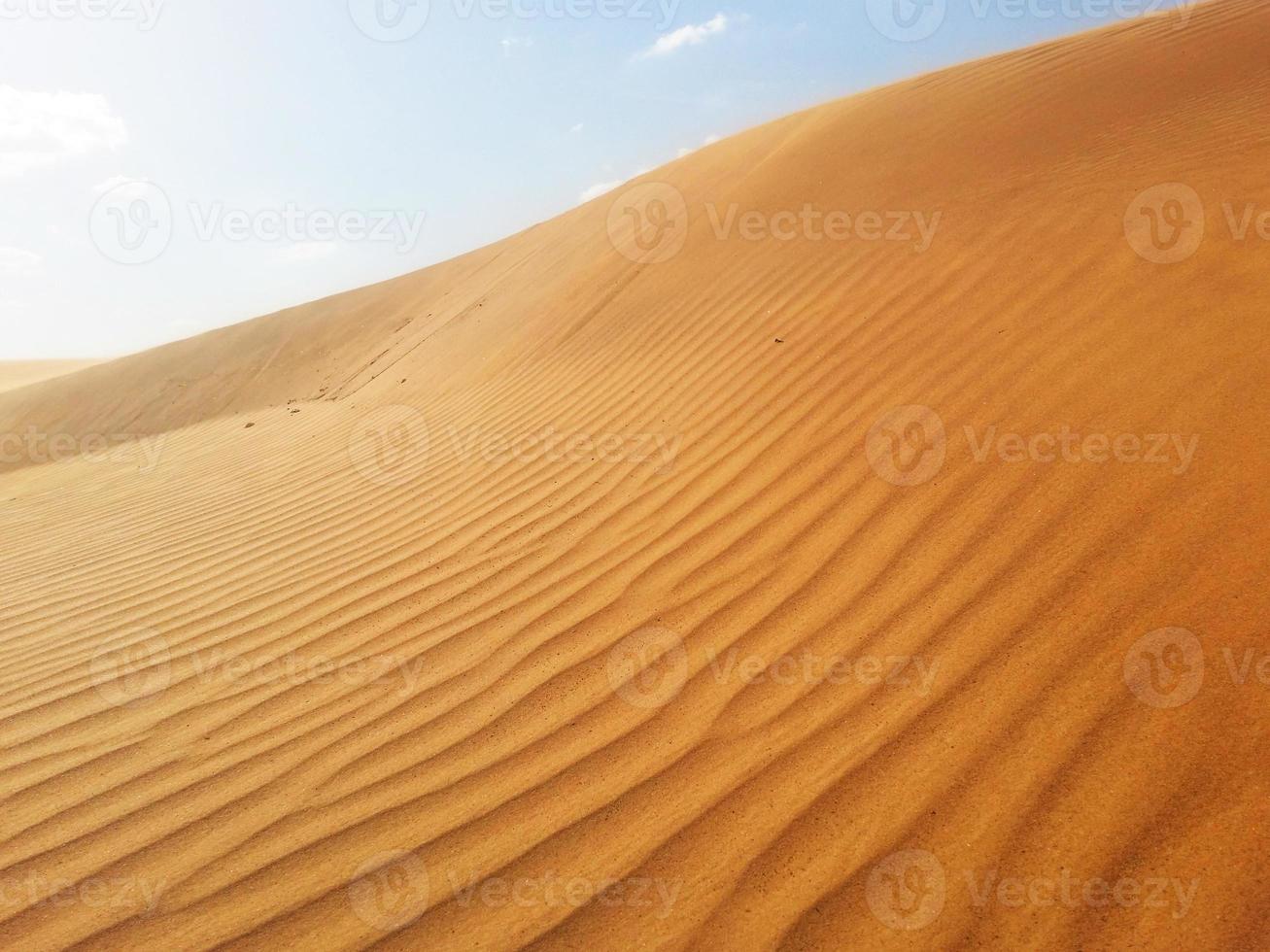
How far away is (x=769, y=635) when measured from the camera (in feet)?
8.11

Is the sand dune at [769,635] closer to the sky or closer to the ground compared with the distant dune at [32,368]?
closer to the ground

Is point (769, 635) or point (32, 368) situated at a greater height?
point (32, 368)

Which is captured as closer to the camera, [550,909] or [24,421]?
[550,909]

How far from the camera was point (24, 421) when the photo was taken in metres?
14.8

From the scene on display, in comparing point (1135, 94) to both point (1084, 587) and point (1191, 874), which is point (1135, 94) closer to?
point (1084, 587)

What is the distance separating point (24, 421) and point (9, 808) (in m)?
16.5

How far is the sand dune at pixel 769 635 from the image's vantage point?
67.2 inches

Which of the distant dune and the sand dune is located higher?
the distant dune

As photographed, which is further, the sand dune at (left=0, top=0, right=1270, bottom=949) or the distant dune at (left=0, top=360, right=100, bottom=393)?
the distant dune at (left=0, top=360, right=100, bottom=393)

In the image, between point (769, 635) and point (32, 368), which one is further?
point (32, 368)

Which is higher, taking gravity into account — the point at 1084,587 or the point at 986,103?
the point at 986,103

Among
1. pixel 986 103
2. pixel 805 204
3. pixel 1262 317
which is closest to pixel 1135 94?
pixel 986 103

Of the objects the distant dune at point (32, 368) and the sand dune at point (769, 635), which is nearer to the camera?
the sand dune at point (769, 635)

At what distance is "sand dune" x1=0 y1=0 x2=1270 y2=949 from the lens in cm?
171
